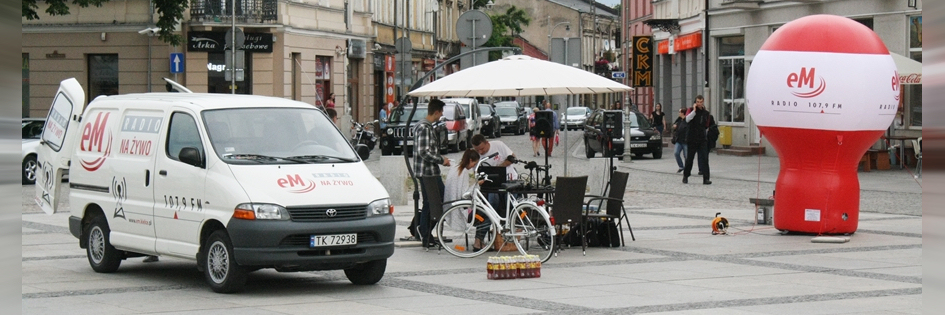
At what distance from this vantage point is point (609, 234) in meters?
14.3

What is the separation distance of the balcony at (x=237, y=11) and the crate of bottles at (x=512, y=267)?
3237 cm

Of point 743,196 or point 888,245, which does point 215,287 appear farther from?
point 743,196

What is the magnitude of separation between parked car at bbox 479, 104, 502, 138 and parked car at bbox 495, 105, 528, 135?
189 inches

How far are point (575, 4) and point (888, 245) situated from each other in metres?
127

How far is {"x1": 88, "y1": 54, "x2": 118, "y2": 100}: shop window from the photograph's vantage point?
42.4 m

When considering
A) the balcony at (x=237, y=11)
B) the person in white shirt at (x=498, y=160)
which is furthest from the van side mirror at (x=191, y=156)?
the balcony at (x=237, y=11)

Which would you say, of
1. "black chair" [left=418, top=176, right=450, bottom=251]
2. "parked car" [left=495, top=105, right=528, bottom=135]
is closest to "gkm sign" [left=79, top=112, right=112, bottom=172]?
"black chair" [left=418, top=176, right=450, bottom=251]

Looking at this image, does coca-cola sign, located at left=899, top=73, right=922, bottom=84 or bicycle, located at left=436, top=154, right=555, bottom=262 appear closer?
bicycle, located at left=436, top=154, right=555, bottom=262

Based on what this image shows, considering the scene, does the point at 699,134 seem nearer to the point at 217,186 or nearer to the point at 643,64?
the point at 643,64

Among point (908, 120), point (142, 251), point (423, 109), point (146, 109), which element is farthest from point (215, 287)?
point (423, 109)

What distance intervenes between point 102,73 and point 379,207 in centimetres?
3411

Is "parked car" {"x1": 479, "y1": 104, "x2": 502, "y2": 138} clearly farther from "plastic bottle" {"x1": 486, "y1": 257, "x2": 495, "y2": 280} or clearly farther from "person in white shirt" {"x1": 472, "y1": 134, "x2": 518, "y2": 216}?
"plastic bottle" {"x1": 486, "y1": 257, "x2": 495, "y2": 280}

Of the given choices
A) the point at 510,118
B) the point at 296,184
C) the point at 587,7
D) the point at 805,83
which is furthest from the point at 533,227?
the point at 587,7

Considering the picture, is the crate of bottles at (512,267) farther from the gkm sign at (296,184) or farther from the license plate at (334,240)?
the gkm sign at (296,184)
